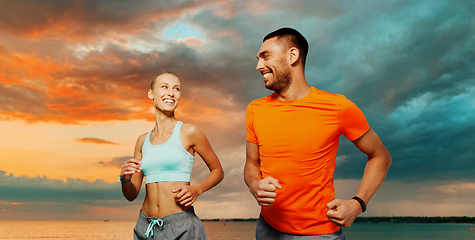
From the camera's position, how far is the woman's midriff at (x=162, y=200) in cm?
391

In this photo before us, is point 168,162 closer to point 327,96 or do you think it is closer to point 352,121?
point 327,96

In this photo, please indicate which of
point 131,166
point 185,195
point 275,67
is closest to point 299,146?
point 275,67

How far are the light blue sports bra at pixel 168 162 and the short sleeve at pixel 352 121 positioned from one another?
1.91 meters

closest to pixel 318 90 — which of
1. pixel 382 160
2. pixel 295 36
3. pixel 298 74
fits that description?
pixel 298 74

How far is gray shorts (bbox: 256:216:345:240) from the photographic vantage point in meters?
2.93

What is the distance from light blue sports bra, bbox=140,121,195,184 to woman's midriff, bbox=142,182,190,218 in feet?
0.19

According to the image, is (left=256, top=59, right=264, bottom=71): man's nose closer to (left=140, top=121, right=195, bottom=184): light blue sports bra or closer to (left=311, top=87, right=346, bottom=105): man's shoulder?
(left=311, top=87, right=346, bottom=105): man's shoulder

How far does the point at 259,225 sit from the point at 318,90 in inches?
55.7

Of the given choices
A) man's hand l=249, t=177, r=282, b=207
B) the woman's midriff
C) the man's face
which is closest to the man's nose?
the man's face

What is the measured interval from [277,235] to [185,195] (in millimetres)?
1153

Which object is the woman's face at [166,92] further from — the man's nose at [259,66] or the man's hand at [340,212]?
the man's hand at [340,212]

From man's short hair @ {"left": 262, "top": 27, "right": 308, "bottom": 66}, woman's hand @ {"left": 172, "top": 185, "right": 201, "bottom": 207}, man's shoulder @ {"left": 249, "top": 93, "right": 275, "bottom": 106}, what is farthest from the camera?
woman's hand @ {"left": 172, "top": 185, "right": 201, "bottom": 207}

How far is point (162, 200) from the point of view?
395 centimetres

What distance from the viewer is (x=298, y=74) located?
10.7 ft
